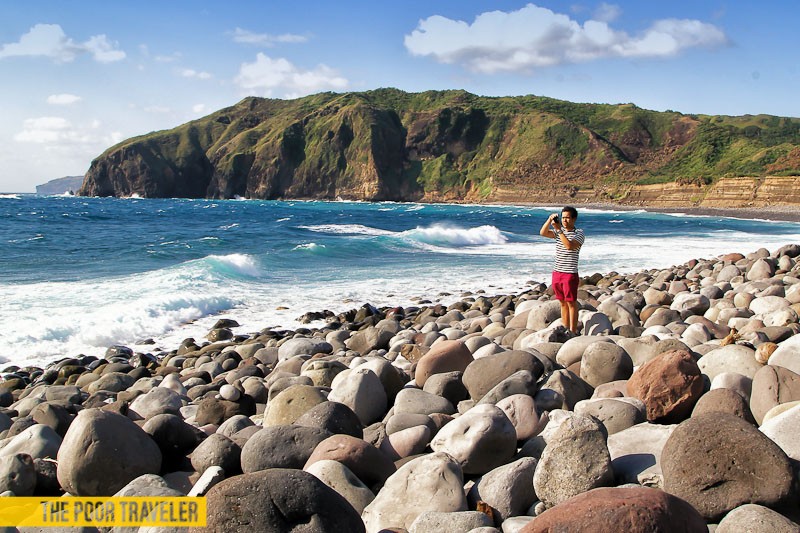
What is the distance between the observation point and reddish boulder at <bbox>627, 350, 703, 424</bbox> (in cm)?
369

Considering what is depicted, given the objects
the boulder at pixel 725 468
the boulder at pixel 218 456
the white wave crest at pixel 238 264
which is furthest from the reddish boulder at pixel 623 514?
the white wave crest at pixel 238 264

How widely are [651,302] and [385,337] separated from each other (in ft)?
13.8

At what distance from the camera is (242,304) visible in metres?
13.0

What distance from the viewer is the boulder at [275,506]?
2.36 m

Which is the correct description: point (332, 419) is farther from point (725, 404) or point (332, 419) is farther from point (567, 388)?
point (725, 404)

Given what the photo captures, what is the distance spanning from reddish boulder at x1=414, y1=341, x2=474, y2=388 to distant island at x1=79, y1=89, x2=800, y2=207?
8680 cm

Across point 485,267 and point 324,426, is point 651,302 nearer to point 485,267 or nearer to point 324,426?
point 324,426

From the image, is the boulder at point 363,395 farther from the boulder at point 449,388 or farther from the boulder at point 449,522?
the boulder at point 449,522

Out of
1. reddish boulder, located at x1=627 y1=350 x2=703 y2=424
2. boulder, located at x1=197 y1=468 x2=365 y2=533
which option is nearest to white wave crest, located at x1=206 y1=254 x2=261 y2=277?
reddish boulder, located at x1=627 y1=350 x2=703 y2=424

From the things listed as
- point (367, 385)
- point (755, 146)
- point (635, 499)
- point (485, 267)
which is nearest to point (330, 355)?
point (367, 385)

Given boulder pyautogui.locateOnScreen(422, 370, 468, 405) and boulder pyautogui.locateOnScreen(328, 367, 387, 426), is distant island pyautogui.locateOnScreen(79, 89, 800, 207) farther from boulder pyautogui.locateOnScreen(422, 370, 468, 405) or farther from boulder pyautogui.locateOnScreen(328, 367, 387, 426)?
boulder pyautogui.locateOnScreen(328, 367, 387, 426)

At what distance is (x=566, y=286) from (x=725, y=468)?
4450 millimetres

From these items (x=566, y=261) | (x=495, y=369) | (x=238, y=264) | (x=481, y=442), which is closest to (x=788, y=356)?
(x=495, y=369)

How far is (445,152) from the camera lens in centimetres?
12900
